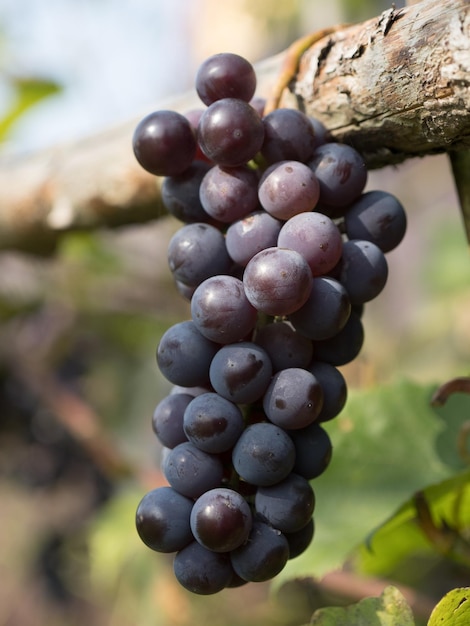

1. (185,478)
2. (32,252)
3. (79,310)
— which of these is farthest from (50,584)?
(185,478)

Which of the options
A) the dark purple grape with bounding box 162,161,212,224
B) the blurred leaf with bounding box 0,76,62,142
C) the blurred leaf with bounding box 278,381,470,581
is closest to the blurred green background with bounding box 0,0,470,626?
the blurred leaf with bounding box 0,76,62,142

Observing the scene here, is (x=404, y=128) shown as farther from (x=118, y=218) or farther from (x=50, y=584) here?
(x=50, y=584)

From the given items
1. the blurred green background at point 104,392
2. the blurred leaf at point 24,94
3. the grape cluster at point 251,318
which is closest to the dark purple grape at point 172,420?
the grape cluster at point 251,318

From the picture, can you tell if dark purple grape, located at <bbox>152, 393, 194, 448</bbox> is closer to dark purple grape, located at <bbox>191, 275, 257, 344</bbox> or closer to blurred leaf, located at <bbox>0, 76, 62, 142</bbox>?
dark purple grape, located at <bbox>191, 275, 257, 344</bbox>

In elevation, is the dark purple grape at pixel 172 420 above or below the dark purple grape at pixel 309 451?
above

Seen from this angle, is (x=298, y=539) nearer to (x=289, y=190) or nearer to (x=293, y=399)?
(x=293, y=399)

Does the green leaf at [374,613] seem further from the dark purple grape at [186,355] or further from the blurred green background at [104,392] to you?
the blurred green background at [104,392]
